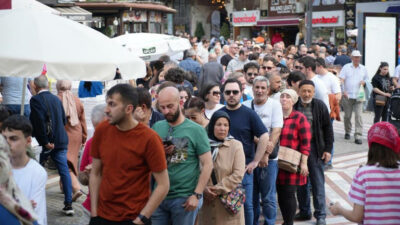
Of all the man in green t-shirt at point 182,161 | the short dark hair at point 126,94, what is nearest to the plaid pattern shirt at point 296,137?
the man in green t-shirt at point 182,161

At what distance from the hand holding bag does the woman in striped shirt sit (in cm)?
323

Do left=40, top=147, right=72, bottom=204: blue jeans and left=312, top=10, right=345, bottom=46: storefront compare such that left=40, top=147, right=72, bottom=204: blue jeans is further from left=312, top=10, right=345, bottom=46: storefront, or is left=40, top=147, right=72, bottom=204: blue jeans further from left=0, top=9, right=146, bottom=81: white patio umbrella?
left=312, top=10, right=345, bottom=46: storefront

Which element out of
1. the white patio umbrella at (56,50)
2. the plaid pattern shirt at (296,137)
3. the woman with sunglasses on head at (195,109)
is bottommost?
the plaid pattern shirt at (296,137)

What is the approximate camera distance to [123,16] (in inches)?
1523

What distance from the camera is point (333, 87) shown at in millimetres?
11719

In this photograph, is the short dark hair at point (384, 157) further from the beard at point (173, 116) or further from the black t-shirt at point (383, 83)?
the black t-shirt at point (383, 83)

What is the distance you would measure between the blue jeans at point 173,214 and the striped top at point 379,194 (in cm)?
157

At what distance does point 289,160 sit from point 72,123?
3.18m

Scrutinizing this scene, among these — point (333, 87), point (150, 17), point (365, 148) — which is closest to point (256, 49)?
point (365, 148)

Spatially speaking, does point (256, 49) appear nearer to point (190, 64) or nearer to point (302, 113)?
point (190, 64)

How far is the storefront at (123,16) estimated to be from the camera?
37125mm

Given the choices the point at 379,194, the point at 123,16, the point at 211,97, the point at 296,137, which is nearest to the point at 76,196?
the point at 211,97

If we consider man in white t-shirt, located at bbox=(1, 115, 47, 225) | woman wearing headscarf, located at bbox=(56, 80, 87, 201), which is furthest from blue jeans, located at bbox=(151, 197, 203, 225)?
woman wearing headscarf, located at bbox=(56, 80, 87, 201)

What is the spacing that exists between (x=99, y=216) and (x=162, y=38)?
11.8 metres
